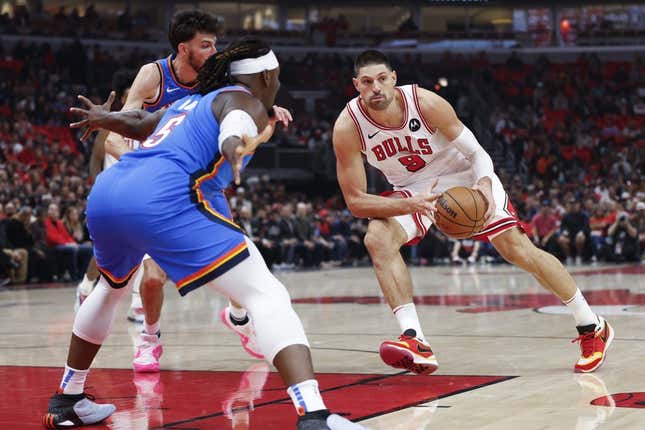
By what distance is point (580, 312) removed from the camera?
5672 mm

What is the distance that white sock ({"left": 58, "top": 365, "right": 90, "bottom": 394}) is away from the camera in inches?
164

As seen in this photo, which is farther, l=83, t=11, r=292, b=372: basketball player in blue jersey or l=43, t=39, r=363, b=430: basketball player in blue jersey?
l=83, t=11, r=292, b=372: basketball player in blue jersey

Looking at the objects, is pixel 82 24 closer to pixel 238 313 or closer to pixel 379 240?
pixel 238 313

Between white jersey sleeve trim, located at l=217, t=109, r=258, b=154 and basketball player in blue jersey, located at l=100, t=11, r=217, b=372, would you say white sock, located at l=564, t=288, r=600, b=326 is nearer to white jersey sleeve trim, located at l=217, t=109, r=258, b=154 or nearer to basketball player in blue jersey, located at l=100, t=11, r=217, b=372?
basketball player in blue jersey, located at l=100, t=11, r=217, b=372

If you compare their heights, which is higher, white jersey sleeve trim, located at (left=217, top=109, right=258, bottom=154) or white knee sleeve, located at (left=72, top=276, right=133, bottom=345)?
white jersey sleeve trim, located at (left=217, top=109, right=258, bottom=154)

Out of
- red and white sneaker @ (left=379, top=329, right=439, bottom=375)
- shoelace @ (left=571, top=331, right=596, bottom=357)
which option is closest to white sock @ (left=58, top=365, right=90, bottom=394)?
red and white sneaker @ (left=379, top=329, right=439, bottom=375)

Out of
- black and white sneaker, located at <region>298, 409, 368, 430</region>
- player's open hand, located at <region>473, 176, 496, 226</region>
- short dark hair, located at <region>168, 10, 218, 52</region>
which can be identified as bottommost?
black and white sneaker, located at <region>298, 409, 368, 430</region>

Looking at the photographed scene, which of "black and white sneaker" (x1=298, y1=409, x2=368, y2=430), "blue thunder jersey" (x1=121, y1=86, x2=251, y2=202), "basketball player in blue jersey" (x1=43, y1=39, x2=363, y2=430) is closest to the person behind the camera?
"black and white sneaker" (x1=298, y1=409, x2=368, y2=430)

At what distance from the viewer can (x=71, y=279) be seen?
49.0 ft

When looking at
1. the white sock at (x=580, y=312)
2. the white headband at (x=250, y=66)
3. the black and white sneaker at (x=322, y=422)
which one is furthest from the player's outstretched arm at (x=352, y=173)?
the black and white sneaker at (x=322, y=422)

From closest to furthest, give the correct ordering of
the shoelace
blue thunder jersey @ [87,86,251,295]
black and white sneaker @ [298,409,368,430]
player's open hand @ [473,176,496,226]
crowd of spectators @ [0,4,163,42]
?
black and white sneaker @ [298,409,368,430] → blue thunder jersey @ [87,86,251,295] → the shoelace → player's open hand @ [473,176,496,226] → crowd of spectators @ [0,4,163,42]

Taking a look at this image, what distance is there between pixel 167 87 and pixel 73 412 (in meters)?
2.42

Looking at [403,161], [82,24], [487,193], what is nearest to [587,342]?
[487,193]

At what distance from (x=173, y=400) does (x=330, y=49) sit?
29.0 metres
